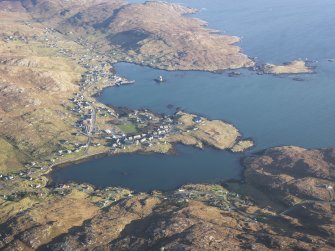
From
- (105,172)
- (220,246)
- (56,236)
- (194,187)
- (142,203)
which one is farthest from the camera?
(105,172)

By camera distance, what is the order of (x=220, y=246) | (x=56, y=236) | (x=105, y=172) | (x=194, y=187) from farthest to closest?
(x=105, y=172) → (x=194, y=187) → (x=56, y=236) → (x=220, y=246)

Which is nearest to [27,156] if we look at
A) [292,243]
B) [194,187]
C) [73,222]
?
[73,222]

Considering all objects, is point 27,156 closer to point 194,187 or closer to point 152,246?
point 194,187

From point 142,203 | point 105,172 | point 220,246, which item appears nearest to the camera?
point 220,246

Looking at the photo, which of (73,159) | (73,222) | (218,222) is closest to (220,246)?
(218,222)

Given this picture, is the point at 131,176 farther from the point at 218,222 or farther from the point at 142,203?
the point at 218,222

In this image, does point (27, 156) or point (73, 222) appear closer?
point (73, 222)

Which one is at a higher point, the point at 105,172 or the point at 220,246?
the point at 220,246
